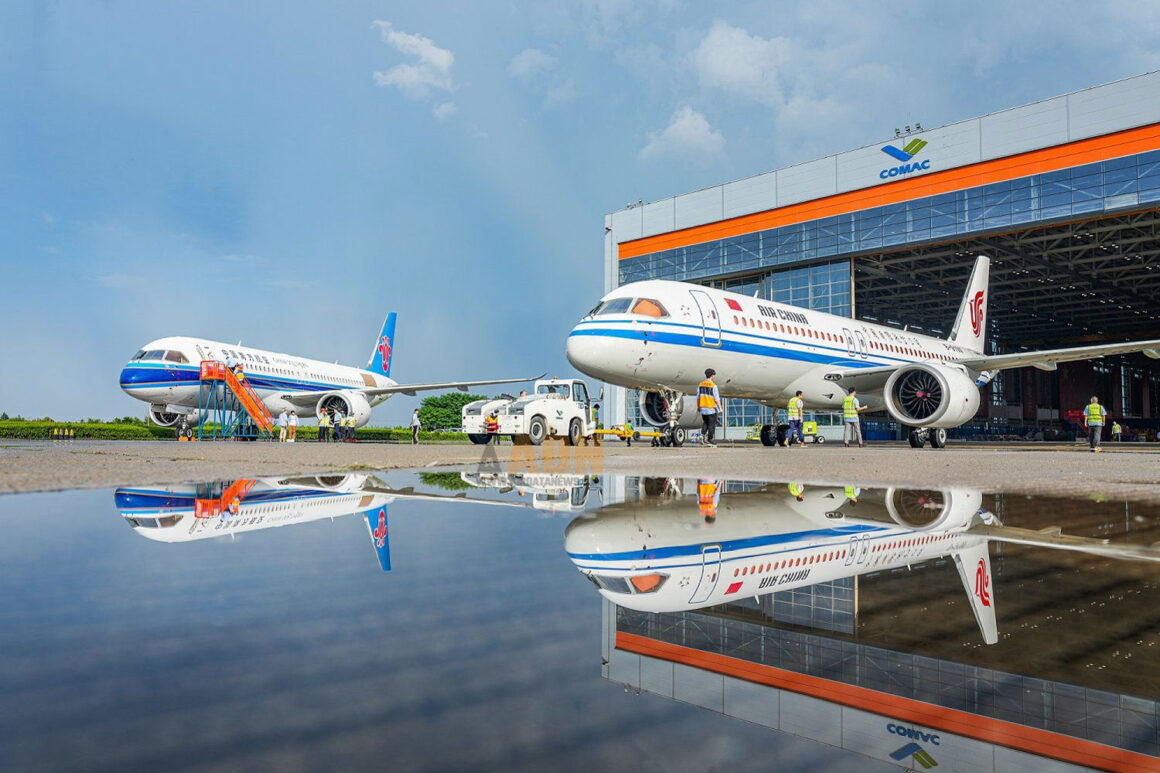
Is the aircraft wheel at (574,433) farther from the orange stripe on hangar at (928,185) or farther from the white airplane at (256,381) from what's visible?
the orange stripe on hangar at (928,185)

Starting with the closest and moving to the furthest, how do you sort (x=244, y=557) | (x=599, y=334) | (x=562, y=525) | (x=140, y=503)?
(x=244, y=557), (x=562, y=525), (x=140, y=503), (x=599, y=334)

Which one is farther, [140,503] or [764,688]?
[140,503]

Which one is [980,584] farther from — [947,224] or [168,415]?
[947,224]

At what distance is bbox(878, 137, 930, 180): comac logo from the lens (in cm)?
2634

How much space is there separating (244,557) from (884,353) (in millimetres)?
19064

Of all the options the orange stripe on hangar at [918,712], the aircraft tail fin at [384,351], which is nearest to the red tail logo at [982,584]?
the orange stripe on hangar at [918,712]

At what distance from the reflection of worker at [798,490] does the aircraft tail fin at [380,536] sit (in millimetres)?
2181

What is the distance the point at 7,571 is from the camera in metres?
1.82

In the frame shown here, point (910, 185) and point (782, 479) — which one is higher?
point (910, 185)

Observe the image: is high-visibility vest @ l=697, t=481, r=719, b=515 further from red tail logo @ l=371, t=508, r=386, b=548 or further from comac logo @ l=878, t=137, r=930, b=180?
comac logo @ l=878, t=137, r=930, b=180

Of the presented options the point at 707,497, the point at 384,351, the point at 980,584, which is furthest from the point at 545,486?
the point at 384,351

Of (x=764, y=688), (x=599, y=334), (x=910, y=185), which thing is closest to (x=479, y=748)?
(x=764, y=688)

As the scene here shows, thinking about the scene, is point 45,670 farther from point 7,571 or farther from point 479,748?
point 7,571

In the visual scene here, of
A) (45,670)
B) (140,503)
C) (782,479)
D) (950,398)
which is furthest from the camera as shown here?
(950,398)
